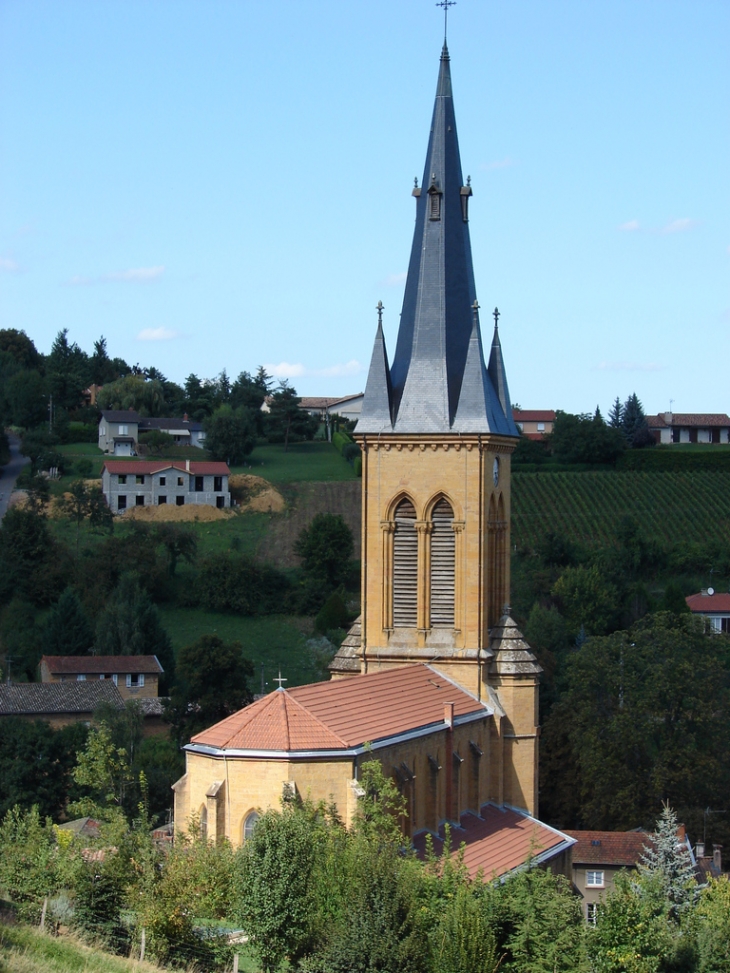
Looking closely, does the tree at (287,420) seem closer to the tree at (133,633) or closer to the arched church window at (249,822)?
the tree at (133,633)

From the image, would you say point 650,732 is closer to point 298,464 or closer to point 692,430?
point 298,464

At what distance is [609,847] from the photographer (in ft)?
179

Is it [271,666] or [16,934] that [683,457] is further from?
[16,934]

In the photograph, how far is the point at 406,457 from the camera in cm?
4541

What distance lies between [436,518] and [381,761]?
1102cm

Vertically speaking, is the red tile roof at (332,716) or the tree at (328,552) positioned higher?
the tree at (328,552)

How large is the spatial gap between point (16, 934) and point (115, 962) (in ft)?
5.62

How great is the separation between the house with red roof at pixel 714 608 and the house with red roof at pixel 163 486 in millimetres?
36224

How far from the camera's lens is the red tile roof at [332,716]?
3441 centimetres

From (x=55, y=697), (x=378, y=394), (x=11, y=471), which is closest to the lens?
(x=378, y=394)

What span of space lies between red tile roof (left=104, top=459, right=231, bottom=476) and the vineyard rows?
72.1 feet

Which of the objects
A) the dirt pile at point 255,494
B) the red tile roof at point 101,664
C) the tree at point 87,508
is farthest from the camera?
the dirt pile at point 255,494

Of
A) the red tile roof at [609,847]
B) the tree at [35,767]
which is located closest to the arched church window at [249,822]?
the red tile roof at [609,847]

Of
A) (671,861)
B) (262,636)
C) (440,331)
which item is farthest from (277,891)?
(262,636)
